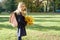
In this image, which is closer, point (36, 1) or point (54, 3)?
point (54, 3)

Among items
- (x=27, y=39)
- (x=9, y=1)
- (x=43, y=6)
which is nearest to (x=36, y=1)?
(x=43, y=6)

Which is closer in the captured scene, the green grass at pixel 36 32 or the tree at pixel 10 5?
the green grass at pixel 36 32

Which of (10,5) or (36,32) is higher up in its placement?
(36,32)

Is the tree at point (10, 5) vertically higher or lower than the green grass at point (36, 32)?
lower

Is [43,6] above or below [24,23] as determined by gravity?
below

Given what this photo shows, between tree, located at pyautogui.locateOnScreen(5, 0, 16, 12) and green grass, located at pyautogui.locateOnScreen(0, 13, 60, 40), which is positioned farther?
tree, located at pyautogui.locateOnScreen(5, 0, 16, 12)

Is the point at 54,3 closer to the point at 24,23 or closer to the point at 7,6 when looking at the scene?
the point at 7,6

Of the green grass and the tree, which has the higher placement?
the green grass


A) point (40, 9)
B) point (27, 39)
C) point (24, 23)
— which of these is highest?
point (24, 23)

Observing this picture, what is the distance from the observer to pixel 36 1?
68.2m

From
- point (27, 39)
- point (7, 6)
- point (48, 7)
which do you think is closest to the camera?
point (27, 39)

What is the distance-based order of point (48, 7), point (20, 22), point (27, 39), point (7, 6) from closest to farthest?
1. point (20, 22)
2. point (27, 39)
3. point (7, 6)
4. point (48, 7)

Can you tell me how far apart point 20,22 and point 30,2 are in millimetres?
56734

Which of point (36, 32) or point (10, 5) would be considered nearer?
point (36, 32)
